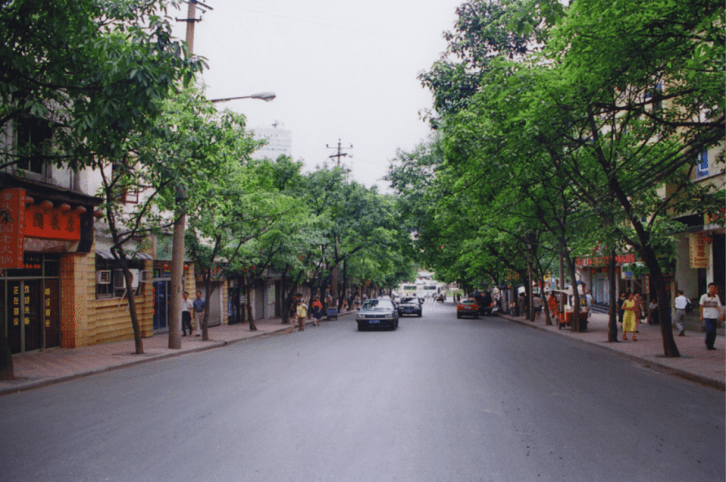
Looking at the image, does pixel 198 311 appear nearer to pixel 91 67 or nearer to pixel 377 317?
pixel 377 317

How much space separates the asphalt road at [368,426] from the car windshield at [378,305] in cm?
1439

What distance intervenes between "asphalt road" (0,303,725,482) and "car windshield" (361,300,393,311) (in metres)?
14.4

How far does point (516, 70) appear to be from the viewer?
13.7 meters

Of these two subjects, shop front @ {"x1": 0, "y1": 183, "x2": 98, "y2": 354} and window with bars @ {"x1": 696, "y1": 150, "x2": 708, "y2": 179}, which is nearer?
shop front @ {"x1": 0, "y1": 183, "x2": 98, "y2": 354}

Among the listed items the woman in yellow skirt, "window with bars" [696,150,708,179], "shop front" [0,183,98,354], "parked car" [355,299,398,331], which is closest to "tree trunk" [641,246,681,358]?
the woman in yellow skirt

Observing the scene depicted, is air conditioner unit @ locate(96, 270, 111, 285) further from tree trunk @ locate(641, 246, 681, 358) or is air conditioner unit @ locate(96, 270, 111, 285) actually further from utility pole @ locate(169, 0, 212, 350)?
tree trunk @ locate(641, 246, 681, 358)

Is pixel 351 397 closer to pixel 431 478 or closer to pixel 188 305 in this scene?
pixel 431 478

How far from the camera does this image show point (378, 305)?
27.8 metres

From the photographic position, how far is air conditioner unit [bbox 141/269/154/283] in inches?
869

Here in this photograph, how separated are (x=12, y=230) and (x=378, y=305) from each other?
17.9m

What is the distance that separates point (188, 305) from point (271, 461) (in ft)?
64.4

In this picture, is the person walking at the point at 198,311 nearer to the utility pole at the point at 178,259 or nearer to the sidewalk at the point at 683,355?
the utility pole at the point at 178,259

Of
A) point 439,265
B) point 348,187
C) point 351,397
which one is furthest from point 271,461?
point 439,265

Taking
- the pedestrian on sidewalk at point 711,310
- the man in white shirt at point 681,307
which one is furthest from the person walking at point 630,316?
the pedestrian on sidewalk at point 711,310
